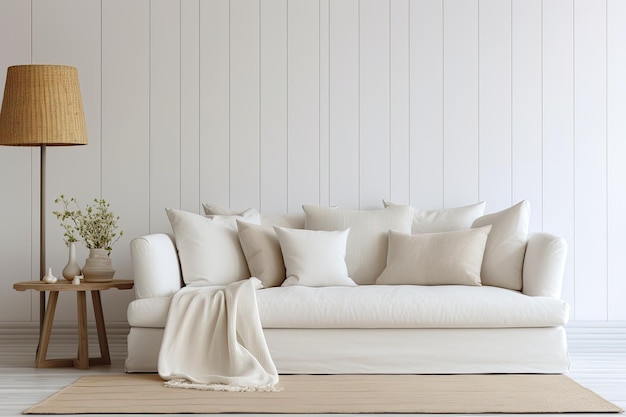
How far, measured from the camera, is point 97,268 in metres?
4.98

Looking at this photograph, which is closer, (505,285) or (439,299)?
(439,299)

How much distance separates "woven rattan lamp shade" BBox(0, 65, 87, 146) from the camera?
503 centimetres

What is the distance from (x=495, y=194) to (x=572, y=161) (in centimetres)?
55

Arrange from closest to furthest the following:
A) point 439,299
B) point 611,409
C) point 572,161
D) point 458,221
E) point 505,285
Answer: point 611,409, point 439,299, point 505,285, point 458,221, point 572,161

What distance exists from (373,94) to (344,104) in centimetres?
20

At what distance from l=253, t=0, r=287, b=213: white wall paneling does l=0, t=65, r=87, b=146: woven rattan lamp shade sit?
Result: 4.18 ft

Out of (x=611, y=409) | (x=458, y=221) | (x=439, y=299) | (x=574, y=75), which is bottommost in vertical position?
(x=611, y=409)

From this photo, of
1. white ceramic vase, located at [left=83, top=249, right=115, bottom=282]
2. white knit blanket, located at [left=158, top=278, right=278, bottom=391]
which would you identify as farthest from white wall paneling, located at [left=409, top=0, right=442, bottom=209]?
white ceramic vase, located at [left=83, top=249, right=115, bottom=282]

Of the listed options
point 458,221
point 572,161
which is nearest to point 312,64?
point 458,221

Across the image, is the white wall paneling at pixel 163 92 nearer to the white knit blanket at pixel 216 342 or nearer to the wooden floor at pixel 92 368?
the wooden floor at pixel 92 368

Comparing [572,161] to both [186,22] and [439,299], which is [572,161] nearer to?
[439,299]

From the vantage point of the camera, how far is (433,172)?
5746 mm

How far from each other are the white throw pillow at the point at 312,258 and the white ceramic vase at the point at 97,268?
101 cm

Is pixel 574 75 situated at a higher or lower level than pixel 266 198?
higher
